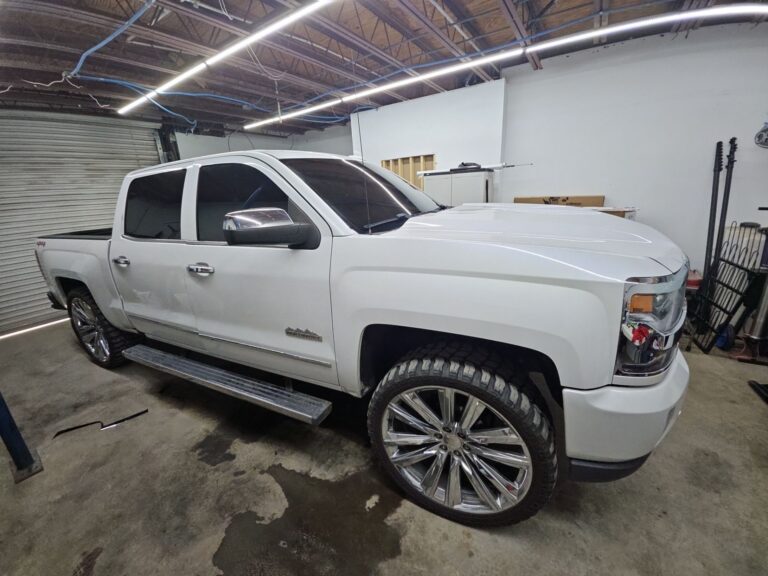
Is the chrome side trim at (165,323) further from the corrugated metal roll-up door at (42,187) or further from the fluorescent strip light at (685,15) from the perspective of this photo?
the corrugated metal roll-up door at (42,187)

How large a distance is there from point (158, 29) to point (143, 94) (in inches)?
94.9

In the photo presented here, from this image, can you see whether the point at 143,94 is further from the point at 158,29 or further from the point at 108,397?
the point at 108,397

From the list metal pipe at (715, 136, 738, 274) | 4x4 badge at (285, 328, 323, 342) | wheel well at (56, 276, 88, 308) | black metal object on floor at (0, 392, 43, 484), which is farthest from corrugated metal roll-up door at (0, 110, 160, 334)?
metal pipe at (715, 136, 738, 274)

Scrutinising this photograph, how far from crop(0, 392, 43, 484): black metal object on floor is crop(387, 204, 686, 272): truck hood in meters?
2.63

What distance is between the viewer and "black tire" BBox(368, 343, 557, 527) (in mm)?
1270

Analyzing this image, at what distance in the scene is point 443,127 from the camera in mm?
6281

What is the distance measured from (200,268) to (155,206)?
0.97 m

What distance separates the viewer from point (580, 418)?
1.15m

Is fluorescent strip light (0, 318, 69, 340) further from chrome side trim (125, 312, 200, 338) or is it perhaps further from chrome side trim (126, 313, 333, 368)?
chrome side trim (126, 313, 333, 368)

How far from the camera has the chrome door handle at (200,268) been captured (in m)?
1.92

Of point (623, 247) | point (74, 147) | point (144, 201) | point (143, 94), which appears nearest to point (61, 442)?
point (144, 201)

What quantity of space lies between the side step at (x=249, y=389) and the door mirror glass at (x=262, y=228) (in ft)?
2.98

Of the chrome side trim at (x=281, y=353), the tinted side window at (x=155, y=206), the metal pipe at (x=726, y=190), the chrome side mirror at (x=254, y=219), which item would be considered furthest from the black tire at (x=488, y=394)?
the metal pipe at (x=726, y=190)

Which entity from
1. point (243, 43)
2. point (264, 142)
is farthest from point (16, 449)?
point (264, 142)
